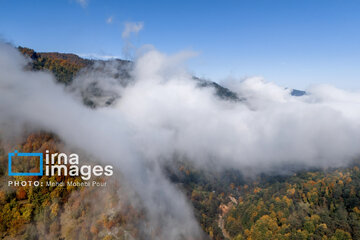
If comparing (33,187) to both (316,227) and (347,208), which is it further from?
(347,208)

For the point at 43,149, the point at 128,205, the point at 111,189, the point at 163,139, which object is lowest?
the point at 128,205

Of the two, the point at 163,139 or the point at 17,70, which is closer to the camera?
the point at 17,70

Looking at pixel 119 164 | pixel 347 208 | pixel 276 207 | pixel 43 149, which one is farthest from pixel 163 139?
pixel 347 208

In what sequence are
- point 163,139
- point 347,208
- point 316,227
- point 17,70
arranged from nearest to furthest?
point 316,227
point 347,208
point 17,70
point 163,139

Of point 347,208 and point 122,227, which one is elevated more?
point 122,227

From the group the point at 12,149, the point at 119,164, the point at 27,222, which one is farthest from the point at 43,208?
the point at 119,164

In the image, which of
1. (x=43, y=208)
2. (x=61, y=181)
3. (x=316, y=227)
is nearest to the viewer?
(x=43, y=208)

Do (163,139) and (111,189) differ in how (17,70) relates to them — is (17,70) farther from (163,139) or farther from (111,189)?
(163,139)
